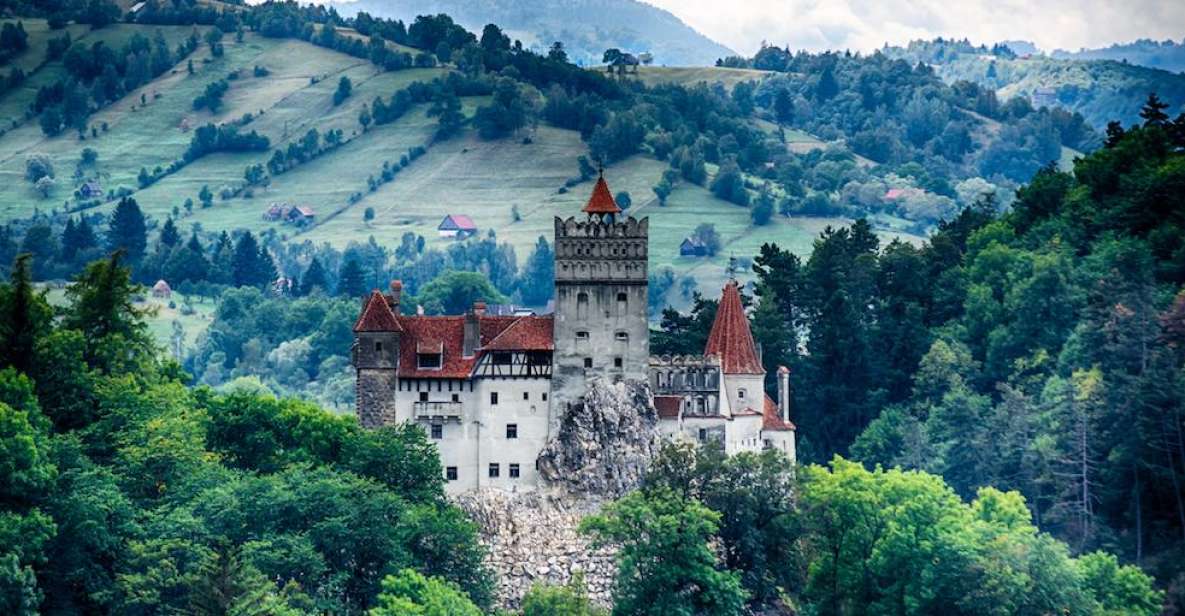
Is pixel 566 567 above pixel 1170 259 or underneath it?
underneath

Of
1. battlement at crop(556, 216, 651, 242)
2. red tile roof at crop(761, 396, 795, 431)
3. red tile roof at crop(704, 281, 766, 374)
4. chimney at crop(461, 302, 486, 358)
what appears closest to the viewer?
chimney at crop(461, 302, 486, 358)

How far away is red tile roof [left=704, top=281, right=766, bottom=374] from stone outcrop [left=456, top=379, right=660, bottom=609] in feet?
29.6

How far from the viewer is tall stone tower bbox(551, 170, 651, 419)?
9825cm

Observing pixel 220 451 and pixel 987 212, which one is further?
pixel 987 212

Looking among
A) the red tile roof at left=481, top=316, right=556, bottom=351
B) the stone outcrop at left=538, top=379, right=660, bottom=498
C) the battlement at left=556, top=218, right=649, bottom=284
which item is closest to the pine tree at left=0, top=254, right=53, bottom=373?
the red tile roof at left=481, top=316, right=556, bottom=351

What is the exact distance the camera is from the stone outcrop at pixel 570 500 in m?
97.1

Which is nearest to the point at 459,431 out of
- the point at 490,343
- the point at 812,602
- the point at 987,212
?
the point at 490,343

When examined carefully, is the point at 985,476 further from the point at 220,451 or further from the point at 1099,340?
the point at 220,451

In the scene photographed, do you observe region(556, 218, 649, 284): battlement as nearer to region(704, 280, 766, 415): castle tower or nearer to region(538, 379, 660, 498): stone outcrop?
region(538, 379, 660, 498): stone outcrop

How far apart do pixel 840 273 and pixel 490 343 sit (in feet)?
124

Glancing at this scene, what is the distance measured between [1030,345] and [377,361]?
4094 centimetres

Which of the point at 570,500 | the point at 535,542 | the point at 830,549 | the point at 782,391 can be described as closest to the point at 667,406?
the point at 570,500

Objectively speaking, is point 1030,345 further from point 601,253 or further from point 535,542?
point 535,542

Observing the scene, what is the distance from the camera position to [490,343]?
323 ft
